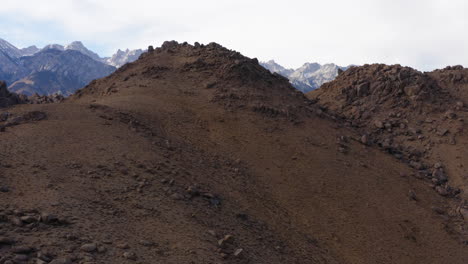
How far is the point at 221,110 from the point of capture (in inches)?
655

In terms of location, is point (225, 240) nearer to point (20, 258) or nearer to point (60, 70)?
point (20, 258)

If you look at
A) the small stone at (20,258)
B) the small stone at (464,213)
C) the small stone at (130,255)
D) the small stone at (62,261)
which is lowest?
the small stone at (464,213)

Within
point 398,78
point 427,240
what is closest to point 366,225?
point 427,240

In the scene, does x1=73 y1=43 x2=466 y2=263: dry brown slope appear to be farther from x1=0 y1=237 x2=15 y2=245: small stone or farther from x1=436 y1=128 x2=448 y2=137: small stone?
x1=0 y1=237 x2=15 y2=245: small stone

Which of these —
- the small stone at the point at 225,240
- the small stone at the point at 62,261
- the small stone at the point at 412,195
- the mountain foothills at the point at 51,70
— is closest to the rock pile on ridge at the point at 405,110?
the small stone at the point at 412,195

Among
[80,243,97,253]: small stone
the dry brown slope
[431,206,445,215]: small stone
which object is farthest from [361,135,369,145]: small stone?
[80,243,97,253]: small stone

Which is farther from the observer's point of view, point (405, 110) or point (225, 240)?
point (405, 110)

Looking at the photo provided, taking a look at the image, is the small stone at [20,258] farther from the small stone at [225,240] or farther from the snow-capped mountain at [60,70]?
the snow-capped mountain at [60,70]

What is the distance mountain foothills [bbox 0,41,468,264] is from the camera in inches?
314

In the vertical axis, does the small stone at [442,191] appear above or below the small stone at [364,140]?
below

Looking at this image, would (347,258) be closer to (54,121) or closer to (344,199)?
(344,199)

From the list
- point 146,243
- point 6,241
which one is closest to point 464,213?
point 146,243

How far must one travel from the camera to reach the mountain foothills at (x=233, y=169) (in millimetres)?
7988

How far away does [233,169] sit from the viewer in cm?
1298
